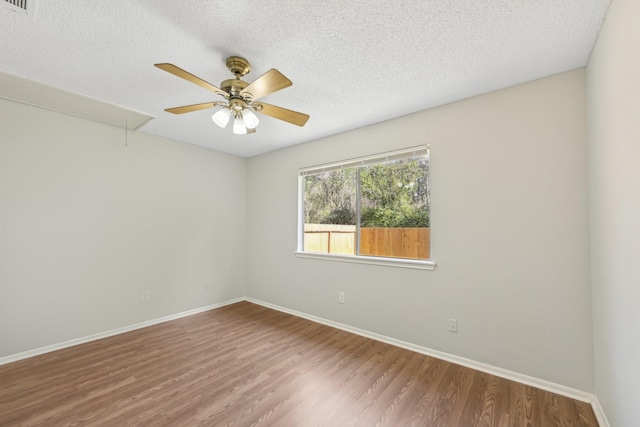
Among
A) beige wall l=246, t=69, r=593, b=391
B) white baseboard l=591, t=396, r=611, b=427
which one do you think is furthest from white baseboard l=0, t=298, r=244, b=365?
white baseboard l=591, t=396, r=611, b=427

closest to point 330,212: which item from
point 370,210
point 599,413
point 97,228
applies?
point 370,210

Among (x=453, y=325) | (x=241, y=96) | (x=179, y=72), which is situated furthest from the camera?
(x=453, y=325)

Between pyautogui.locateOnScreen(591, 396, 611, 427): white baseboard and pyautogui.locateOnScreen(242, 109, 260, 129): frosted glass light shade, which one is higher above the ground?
pyautogui.locateOnScreen(242, 109, 260, 129): frosted glass light shade

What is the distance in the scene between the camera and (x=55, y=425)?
5.45 ft

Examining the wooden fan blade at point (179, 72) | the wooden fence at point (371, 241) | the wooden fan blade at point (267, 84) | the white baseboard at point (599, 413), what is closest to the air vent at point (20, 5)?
the wooden fan blade at point (179, 72)

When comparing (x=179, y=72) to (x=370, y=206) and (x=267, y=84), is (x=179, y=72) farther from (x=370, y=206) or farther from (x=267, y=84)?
(x=370, y=206)

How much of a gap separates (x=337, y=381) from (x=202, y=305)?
2537mm

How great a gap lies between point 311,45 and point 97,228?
301 centimetres

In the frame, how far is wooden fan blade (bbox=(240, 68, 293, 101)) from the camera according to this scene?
5.00ft

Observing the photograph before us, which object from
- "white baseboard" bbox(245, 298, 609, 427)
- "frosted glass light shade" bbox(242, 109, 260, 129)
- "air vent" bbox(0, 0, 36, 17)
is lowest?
"white baseboard" bbox(245, 298, 609, 427)

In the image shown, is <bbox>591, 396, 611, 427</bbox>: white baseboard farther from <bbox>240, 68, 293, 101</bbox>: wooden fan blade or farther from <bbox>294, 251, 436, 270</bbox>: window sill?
<bbox>240, 68, 293, 101</bbox>: wooden fan blade

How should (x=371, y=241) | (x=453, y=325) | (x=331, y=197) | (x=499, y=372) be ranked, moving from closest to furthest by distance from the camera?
(x=499, y=372) < (x=453, y=325) < (x=371, y=241) < (x=331, y=197)

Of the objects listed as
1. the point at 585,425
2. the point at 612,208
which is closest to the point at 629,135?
the point at 612,208

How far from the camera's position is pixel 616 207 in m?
1.42
